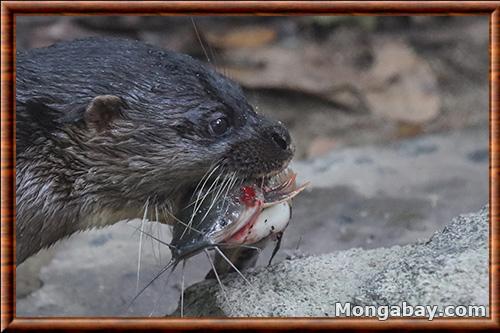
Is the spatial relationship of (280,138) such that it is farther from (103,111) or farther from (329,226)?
(329,226)

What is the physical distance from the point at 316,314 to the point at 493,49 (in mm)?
847

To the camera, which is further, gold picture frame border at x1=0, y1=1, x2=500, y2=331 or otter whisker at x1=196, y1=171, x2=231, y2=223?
otter whisker at x1=196, y1=171, x2=231, y2=223

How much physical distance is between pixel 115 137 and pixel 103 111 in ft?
0.28

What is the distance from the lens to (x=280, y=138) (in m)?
2.69

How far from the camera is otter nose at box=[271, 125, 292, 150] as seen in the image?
2.69 meters

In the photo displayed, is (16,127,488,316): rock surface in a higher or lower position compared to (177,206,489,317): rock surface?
lower

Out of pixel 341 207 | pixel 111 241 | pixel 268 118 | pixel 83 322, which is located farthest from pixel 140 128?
pixel 341 207

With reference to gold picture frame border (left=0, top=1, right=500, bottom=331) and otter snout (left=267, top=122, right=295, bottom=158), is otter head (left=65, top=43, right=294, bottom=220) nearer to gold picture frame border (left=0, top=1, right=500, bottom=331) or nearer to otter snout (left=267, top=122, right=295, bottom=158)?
otter snout (left=267, top=122, right=295, bottom=158)

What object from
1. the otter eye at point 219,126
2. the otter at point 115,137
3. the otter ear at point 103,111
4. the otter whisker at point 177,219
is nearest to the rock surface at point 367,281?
the otter whisker at point 177,219

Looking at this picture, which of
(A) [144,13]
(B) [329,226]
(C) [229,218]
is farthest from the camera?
(B) [329,226]

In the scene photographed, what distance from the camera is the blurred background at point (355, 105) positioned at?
12.6ft

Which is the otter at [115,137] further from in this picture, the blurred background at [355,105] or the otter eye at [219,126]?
the blurred background at [355,105]

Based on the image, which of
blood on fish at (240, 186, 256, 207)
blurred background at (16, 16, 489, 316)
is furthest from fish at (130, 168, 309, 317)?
blurred background at (16, 16, 489, 316)

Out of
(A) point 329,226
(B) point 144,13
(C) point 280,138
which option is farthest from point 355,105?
(B) point 144,13
